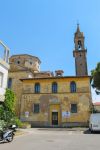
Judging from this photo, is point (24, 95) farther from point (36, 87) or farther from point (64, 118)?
point (64, 118)

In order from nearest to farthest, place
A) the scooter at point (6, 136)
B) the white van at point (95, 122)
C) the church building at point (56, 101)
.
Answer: the scooter at point (6, 136)
the white van at point (95, 122)
the church building at point (56, 101)

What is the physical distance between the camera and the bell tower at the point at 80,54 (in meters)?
43.4

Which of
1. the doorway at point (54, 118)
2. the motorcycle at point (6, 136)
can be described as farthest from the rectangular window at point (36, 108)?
the motorcycle at point (6, 136)

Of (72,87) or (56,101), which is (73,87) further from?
(56,101)

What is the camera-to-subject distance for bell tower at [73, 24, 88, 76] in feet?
142

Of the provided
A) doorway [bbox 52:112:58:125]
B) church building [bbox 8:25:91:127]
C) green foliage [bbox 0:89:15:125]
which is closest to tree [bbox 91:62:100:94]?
church building [bbox 8:25:91:127]

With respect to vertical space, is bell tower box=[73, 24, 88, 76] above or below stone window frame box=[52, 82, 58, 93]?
above

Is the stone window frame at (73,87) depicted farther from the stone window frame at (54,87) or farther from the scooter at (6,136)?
the scooter at (6,136)

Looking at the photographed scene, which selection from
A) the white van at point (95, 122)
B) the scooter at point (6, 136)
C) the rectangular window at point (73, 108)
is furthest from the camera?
the rectangular window at point (73, 108)

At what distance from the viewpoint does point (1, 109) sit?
18.2 meters

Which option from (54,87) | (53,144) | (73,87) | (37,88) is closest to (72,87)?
(73,87)

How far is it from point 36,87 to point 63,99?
→ 5092 millimetres

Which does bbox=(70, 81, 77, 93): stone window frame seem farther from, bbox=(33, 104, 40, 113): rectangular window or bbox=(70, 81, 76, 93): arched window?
bbox=(33, 104, 40, 113): rectangular window

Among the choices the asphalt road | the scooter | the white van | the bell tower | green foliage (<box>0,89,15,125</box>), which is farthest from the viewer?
the bell tower
